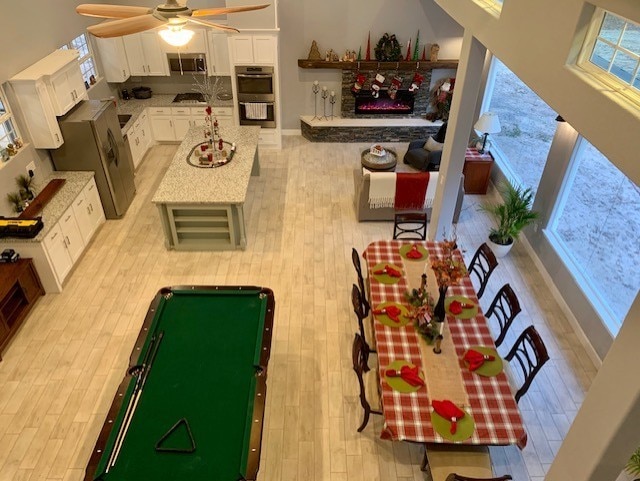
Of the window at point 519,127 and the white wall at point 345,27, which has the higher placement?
the white wall at point 345,27

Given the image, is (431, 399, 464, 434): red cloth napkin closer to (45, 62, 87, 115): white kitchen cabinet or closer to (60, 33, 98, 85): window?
(45, 62, 87, 115): white kitchen cabinet

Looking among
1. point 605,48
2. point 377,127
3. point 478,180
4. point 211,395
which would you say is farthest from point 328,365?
point 377,127

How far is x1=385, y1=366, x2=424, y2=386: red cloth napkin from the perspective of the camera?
398 cm

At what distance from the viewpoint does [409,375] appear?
13.2ft

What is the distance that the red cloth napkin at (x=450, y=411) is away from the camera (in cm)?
370

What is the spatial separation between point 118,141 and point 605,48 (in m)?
6.85

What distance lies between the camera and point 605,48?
9.27 feet

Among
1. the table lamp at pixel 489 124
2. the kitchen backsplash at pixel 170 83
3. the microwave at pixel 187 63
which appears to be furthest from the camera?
the kitchen backsplash at pixel 170 83

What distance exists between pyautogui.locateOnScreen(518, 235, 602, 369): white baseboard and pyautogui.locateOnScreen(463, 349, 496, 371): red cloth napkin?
188 centimetres

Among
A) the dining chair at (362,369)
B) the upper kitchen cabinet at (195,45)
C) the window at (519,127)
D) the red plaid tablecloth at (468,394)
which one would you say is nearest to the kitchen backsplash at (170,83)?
the upper kitchen cabinet at (195,45)

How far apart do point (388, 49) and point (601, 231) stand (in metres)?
5.84

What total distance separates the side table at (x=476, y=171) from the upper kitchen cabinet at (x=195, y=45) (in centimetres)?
542

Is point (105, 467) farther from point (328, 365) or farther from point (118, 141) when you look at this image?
point (118, 141)

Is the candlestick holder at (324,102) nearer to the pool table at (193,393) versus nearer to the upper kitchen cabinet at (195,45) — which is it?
the upper kitchen cabinet at (195,45)
